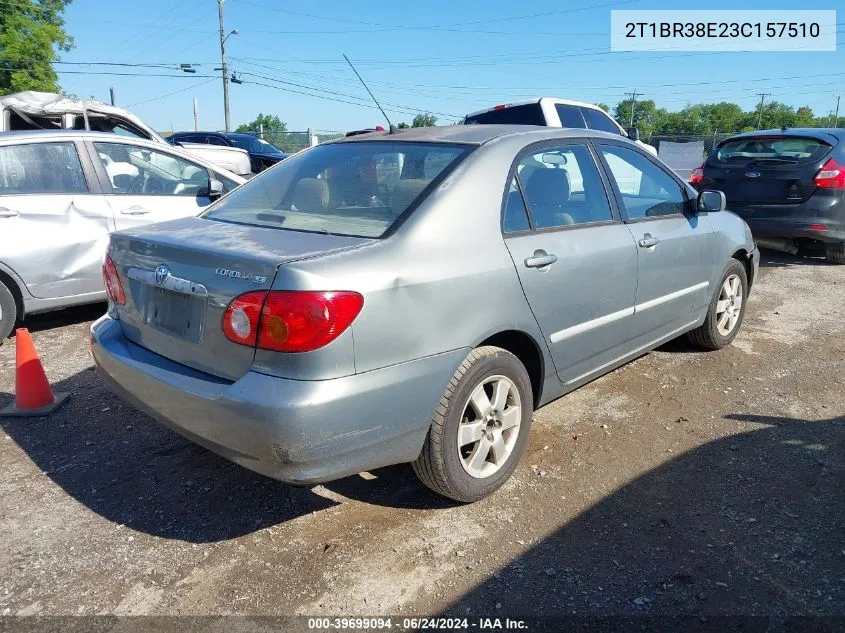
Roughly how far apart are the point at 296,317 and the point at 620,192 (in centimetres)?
229

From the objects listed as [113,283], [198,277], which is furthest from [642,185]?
[113,283]

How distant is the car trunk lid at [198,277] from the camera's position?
243cm

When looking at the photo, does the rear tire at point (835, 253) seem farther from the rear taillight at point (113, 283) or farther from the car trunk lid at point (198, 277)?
the rear taillight at point (113, 283)

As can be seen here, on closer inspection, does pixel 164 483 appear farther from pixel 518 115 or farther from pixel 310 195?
pixel 518 115

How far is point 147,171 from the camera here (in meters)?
5.92

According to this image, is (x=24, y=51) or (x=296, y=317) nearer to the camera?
(x=296, y=317)

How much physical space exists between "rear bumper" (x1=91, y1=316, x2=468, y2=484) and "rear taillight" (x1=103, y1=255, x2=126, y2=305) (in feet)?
1.44

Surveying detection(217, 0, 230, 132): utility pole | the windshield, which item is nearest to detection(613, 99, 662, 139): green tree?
detection(217, 0, 230, 132): utility pole

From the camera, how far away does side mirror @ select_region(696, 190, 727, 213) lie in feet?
14.2

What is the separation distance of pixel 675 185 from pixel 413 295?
8.59 feet

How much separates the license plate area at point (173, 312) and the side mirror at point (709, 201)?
10.7 feet

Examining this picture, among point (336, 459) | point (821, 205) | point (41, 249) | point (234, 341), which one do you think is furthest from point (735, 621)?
point (821, 205)

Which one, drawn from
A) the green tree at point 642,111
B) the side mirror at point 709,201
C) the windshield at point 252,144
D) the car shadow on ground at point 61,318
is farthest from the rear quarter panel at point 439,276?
the green tree at point 642,111

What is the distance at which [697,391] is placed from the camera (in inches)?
169
